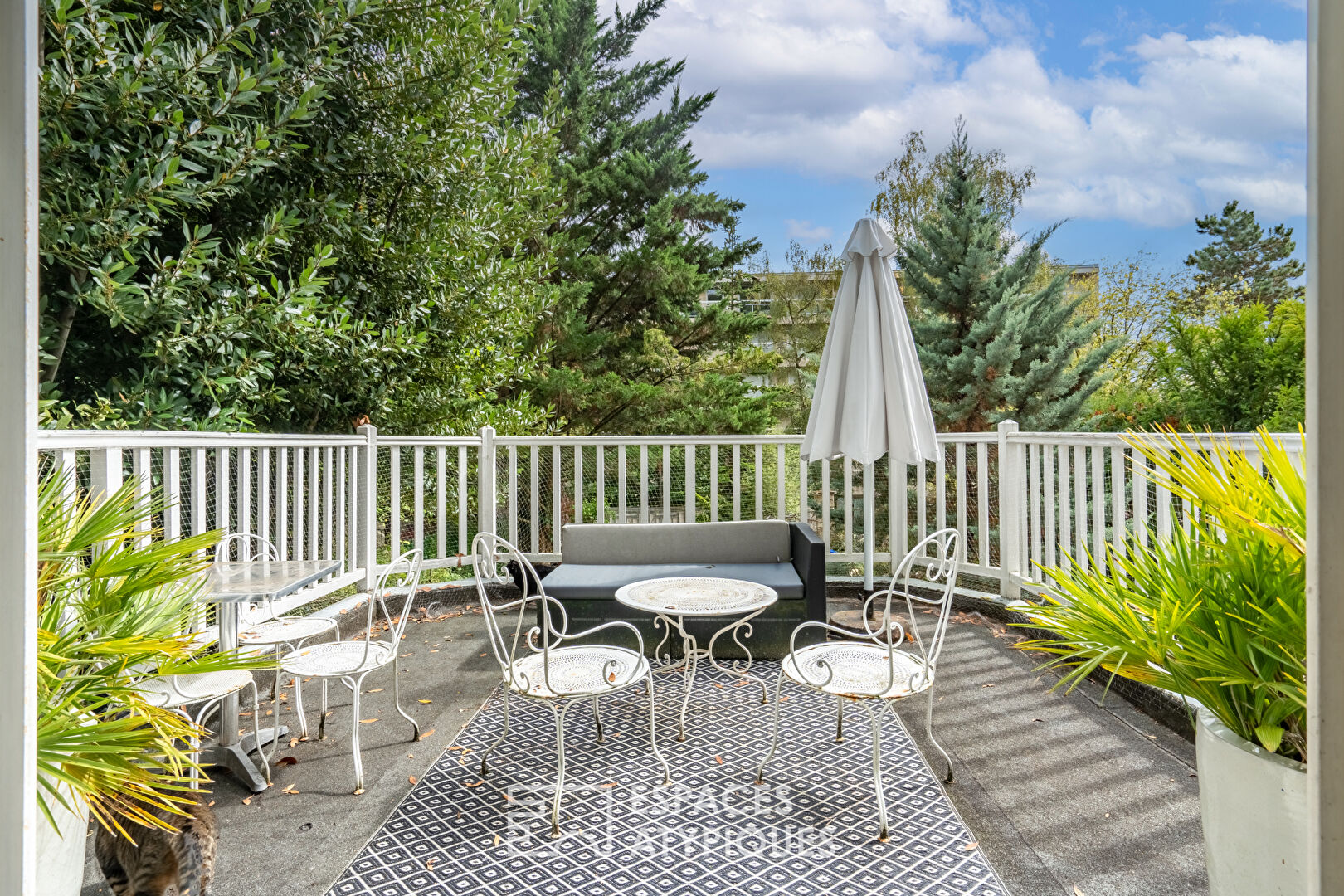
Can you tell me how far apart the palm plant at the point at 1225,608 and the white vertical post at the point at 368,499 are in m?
4.33

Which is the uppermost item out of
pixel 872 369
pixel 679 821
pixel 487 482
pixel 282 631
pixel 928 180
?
pixel 928 180

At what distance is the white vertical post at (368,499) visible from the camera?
4793 millimetres

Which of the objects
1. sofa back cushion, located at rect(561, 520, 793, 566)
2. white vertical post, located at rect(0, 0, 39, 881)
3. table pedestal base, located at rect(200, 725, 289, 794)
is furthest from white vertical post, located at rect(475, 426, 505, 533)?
white vertical post, located at rect(0, 0, 39, 881)

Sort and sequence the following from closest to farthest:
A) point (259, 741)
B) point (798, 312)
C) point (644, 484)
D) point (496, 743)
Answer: point (259, 741) < point (496, 743) < point (644, 484) < point (798, 312)

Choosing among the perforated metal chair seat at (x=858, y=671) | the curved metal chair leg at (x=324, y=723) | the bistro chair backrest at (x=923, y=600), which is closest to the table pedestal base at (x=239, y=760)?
the curved metal chair leg at (x=324, y=723)

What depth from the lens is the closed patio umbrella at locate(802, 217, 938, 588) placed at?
163 inches

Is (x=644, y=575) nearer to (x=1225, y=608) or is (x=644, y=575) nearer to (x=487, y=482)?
(x=487, y=482)

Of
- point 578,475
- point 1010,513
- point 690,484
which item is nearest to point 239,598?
point 578,475

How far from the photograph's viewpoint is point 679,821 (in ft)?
7.47

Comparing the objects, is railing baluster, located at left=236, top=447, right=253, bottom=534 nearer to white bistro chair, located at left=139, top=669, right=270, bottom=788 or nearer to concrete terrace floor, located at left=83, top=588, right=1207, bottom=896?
concrete terrace floor, located at left=83, top=588, right=1207, bottom=896

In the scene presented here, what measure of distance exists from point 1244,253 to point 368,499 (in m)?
16.9

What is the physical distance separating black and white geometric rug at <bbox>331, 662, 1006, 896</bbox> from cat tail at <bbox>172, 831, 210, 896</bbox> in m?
0.33

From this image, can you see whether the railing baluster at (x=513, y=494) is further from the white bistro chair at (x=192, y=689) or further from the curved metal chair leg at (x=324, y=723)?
the white bistro chair at (x=192, y=689)

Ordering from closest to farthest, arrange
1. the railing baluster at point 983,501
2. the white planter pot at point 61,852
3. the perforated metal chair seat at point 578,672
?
the white planter pot at point 61,852
the perforated metal chair seat at point 578,672
the railing baluster at point 983,501
